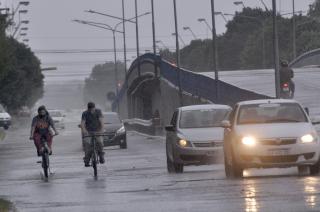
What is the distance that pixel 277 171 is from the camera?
25.6 meters

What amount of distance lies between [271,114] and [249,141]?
1282mm

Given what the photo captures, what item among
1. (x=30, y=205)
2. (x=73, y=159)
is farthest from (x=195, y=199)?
(x=73, y=159)

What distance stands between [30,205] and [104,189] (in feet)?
10.6

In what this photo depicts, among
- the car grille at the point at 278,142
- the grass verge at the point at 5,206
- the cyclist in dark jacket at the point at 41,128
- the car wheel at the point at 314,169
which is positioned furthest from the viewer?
the cyclist in dark jacket at the point at 41,128

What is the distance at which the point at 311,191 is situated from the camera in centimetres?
1873

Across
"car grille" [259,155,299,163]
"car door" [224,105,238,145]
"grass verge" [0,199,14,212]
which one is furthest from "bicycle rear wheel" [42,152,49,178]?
"grass verge" [0,199,14,212]

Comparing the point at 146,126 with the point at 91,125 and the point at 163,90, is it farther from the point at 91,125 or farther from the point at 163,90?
the point at 91,125

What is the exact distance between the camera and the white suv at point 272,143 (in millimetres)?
22609

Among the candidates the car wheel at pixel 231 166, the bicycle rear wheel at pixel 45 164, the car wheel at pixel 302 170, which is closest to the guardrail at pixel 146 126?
the bicycle rear wheel at pixel 45 164

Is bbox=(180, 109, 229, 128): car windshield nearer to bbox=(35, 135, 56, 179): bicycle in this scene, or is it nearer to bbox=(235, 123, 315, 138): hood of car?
bbox=(35, 135, 56, 179): bicycle

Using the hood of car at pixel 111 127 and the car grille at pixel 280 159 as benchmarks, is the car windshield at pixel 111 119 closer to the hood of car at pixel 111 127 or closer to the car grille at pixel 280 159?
the hood of car at pixel 111 127

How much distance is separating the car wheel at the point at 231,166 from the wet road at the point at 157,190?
198 millimetres

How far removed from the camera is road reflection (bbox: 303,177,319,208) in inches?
655

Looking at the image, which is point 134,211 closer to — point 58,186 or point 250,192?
point 250,192
